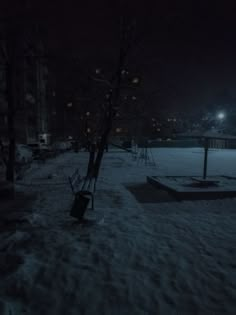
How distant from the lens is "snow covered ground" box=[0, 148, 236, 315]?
3068 mm

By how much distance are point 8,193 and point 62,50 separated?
5.97 m

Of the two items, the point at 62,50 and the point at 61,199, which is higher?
the point at 62,50

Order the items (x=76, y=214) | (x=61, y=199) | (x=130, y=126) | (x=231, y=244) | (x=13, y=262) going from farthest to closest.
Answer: (x=130, y=126) < (x=61, y=199) < (x=76, y=214) < (x=231, y=244) < (x=13, y=262)

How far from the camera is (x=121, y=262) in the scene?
4047 mm

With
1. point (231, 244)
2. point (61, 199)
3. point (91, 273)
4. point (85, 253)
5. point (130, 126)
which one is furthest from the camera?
point (130, 126)

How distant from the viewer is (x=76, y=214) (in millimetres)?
5719

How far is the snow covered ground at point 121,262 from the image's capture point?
307 centimetres

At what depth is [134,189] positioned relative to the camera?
9.86 meters

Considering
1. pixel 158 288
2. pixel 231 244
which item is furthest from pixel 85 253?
pixel 231 244

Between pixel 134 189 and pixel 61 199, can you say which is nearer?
pixel 61 199

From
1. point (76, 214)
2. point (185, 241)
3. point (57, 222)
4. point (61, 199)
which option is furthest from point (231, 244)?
point (61, 199)

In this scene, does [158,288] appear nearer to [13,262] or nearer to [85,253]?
[85,253]

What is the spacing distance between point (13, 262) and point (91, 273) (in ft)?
4.14

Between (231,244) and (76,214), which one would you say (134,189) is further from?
(231,244)
